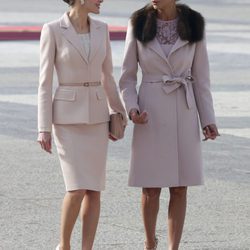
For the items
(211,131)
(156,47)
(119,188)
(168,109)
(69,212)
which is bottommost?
(119,188)

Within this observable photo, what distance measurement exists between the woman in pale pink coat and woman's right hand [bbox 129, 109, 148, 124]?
0.18ft

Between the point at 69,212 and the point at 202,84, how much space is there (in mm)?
1104

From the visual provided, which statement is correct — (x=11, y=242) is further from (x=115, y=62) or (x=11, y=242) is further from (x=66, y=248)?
(x=115, y=62)

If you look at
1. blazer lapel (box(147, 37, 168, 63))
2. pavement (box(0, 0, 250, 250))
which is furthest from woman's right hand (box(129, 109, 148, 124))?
pavement (box(0, 0, 250, 250))

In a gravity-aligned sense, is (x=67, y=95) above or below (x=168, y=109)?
above

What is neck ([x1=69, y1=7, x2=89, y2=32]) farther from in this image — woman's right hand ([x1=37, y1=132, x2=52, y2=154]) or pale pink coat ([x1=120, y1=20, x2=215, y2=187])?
woman's right hand ([x1=37, y1=132, x2=52, y2=154])

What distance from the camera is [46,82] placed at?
7.18 m

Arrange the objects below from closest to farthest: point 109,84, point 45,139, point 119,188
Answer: point 45,139, point 109,84, point 119,188

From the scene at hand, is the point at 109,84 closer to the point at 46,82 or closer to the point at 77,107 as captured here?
the point at 77,107

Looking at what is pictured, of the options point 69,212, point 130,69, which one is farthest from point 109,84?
point 69,212

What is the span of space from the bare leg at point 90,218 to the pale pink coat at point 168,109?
0.29m

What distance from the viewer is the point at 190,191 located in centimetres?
1012

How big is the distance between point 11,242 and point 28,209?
3.85ft

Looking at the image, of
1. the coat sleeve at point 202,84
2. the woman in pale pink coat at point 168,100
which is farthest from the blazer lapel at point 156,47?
the coat sleeve at point 202,84
